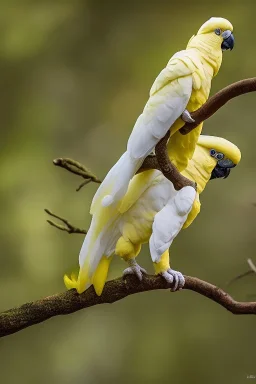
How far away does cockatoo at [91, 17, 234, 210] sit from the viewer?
2.48 feet

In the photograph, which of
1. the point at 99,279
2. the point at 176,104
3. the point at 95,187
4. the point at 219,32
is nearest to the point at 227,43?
the point at 219,32

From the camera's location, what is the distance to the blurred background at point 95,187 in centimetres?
142

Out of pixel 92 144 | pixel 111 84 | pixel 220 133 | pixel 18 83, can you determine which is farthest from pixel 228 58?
pixel 18 83

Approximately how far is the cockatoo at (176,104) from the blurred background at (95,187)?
25.9 inches

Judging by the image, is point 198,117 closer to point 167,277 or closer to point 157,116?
point 157,116

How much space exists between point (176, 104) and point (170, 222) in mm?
150

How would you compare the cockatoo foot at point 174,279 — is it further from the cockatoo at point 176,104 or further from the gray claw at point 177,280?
the cockatoo at point 176,104

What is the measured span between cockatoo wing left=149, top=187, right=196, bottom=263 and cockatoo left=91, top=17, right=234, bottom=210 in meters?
0.06

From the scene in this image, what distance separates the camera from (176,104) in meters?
0.75

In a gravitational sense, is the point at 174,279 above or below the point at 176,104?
below

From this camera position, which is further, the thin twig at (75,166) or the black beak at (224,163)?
the thin twig at (75,166)

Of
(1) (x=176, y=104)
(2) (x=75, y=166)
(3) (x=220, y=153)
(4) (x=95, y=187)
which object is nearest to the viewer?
(1) (x=176, y=104)

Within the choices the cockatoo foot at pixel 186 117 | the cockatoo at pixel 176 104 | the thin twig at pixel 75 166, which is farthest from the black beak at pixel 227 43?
the thin twig at pixel 75 166

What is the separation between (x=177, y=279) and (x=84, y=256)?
0.13 m
